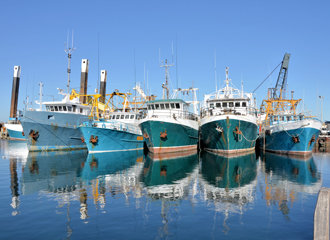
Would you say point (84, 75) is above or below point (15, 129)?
above

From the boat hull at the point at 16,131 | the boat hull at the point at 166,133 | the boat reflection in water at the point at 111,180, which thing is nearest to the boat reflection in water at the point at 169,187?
the boat reflection in water at the point at 111,180

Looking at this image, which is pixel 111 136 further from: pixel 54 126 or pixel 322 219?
pixel 322 219

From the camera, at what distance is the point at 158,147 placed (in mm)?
28750

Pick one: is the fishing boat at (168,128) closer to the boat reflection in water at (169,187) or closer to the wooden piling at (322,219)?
the boat reflection in water at (169,187)

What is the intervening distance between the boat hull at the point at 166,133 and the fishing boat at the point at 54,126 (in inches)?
373

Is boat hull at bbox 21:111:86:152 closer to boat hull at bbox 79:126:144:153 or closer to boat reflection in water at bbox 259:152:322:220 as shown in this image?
boat hull at bbox 79:126:144:153

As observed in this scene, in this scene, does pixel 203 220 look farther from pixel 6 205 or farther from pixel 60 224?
pixel 6 205

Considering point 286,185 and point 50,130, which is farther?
point 50,130

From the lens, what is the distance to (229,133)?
90.0ft

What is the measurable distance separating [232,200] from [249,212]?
158cm

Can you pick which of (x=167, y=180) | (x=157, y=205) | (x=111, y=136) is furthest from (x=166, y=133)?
(x=157, y=205)

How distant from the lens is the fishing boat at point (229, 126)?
27.1 m

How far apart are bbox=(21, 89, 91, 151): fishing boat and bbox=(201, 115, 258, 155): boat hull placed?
15.7 metres

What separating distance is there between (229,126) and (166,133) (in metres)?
6.44
